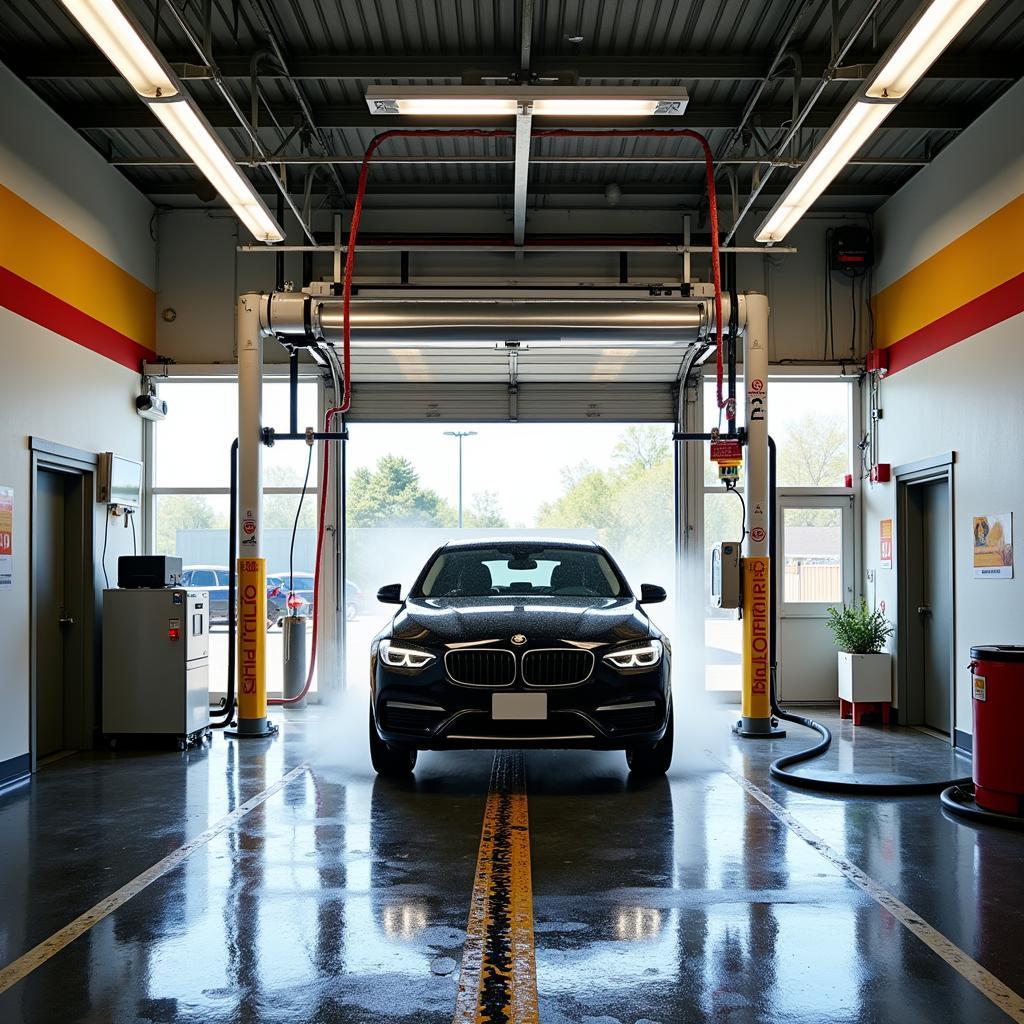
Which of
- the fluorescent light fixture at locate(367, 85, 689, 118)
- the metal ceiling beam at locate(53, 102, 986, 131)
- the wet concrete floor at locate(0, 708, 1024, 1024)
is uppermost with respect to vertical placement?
the metal ceiling beam at locate(53, 102, 986, 131)

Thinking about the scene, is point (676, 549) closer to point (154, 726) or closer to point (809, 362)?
point (809, 362)

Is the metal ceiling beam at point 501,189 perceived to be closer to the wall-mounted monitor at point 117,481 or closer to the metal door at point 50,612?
the wall-mounted monitor at point 117,481

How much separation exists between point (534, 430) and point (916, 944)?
8.90 m

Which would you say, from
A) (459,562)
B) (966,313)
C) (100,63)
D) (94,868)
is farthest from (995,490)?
(100,63)

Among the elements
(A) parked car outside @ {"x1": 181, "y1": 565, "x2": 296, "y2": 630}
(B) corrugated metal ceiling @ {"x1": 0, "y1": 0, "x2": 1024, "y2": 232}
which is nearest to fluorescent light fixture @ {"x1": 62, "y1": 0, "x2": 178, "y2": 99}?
(B) corrugated metal ceiling @ {"x1": 0, "y1": 0, "x2": 1024, "y2": 232}

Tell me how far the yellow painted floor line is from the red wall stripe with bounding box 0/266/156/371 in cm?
512

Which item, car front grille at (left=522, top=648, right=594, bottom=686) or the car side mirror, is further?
the car side mirror

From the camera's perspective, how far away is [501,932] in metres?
3.96

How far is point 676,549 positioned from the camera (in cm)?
1194

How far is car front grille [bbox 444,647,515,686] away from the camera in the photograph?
6.27 m

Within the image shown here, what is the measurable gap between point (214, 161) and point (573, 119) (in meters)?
3.08

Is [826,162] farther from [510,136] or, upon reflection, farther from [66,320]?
[66,320]

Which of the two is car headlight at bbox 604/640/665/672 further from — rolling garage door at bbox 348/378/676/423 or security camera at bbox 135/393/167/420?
security camera at bbox 135/393/167/420

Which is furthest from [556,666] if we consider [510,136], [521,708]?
[510,136]
